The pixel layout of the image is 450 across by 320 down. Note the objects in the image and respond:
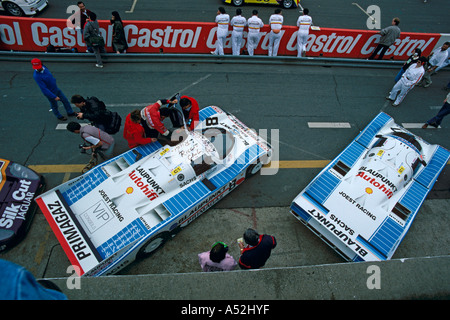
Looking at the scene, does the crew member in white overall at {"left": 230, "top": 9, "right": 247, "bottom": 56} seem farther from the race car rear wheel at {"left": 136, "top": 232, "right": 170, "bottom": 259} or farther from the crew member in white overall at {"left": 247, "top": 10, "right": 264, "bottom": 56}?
the race car rear wheel at {"left": 136, "top": 232, "right": 170, "bottom": 259}

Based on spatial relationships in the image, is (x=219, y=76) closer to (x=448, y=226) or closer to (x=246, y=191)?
(x=246, y=191)

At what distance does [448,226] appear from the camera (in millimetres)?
6062

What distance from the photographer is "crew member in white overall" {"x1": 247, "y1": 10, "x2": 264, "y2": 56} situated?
9.20 meters

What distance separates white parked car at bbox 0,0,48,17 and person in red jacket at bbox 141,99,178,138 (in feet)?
29.6

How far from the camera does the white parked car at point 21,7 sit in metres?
10.5

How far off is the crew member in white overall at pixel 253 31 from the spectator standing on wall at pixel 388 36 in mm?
4218

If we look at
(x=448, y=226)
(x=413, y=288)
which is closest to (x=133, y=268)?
(x=413, y=288)

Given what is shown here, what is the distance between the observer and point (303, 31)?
9.42 meters

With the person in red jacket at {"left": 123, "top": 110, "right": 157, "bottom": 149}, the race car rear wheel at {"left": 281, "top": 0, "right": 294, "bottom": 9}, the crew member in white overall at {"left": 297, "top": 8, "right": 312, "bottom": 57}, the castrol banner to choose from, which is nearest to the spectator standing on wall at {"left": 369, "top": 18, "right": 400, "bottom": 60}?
the castrol banner

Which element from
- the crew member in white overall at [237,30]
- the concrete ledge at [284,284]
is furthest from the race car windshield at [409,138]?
the crew member in white overall at [237,30]

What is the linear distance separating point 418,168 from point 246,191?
3759mm

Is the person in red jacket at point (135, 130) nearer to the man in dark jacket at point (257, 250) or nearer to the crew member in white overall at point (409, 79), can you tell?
the man in dark jacket at point (257, 250)

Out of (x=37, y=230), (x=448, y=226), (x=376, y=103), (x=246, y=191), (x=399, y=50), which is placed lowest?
(x=37, y=230)

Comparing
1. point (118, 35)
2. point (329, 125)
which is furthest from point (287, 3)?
point (118, 35)
